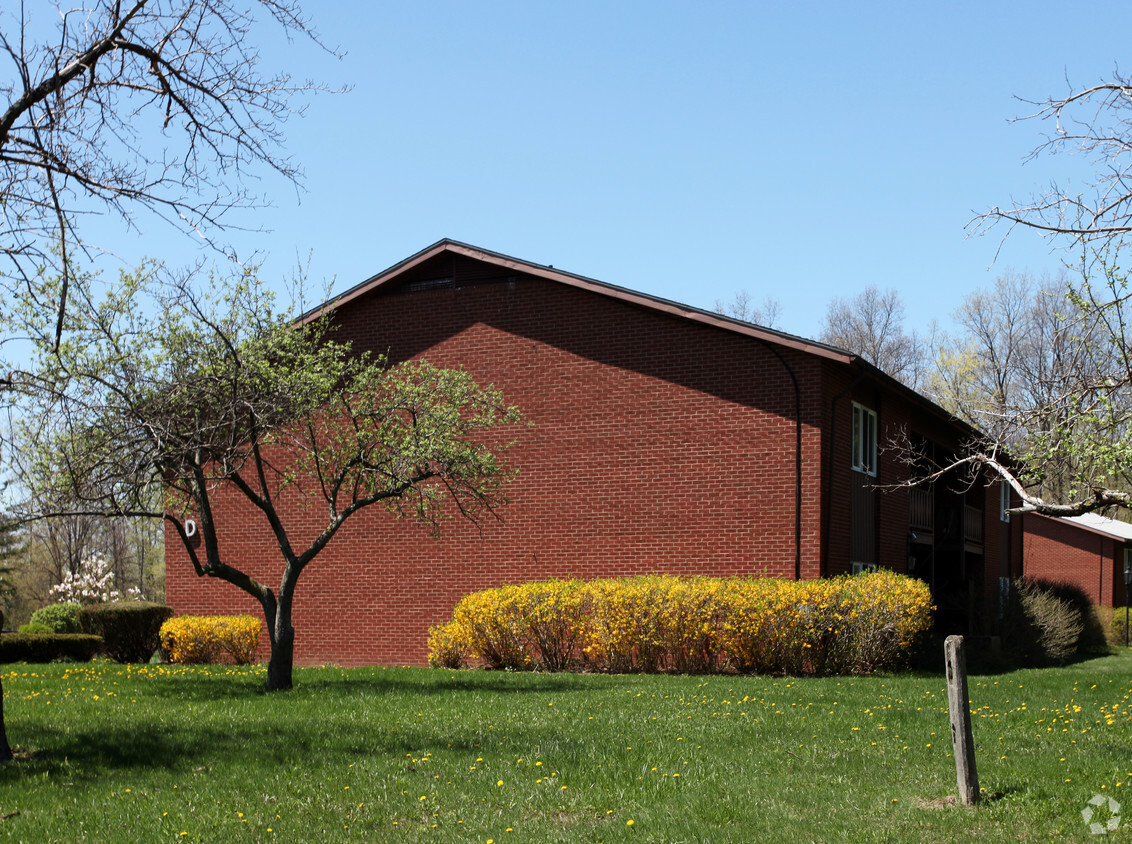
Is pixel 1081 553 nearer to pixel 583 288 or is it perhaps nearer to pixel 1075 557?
pixel 1075 557

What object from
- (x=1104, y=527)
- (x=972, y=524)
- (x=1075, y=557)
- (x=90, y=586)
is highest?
(x=1104, y=527)

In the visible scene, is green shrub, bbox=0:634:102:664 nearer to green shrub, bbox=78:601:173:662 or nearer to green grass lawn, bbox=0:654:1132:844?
green shrub, bbox=78:601:173:662

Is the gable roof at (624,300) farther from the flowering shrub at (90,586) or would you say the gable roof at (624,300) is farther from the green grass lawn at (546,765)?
the flowering shrub at (90,586)

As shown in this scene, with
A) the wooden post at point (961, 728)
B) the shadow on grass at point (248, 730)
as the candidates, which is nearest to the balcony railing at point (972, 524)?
the shadow on grass at point (248, 730)

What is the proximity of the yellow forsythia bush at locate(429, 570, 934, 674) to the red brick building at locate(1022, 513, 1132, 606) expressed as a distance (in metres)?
26.0

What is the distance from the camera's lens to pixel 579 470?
814 inches

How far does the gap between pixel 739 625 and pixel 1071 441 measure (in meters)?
6.20

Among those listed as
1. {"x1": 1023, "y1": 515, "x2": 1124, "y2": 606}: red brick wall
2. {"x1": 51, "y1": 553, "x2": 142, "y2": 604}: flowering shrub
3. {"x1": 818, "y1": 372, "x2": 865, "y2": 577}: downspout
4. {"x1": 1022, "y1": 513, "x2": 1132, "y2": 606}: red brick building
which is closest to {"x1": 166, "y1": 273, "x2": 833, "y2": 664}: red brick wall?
{"x1": 818, "y1": 372, "x2": 865, "y2": 577}: downspout

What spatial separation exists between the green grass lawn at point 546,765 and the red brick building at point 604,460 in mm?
5562

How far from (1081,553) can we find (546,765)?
3853 cm

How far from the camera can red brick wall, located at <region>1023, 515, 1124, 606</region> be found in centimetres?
4122

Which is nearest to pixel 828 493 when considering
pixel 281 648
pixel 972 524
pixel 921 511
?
pixel 921 511

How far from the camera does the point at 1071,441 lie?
12.9 m

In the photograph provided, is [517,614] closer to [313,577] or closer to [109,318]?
[313,577]
